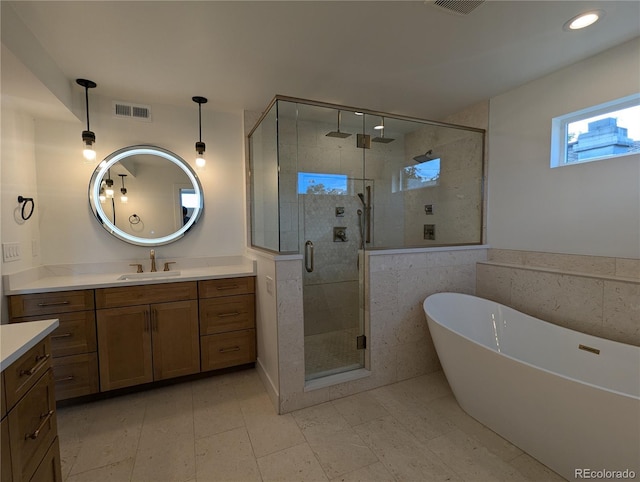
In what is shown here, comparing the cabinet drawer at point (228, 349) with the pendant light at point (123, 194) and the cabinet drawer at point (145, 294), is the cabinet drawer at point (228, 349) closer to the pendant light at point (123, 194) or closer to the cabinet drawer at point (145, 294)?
the cabinet drawer at point (145, 294)

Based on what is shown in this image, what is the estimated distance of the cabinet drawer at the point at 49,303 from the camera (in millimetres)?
1975

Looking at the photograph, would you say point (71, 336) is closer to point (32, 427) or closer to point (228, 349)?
point (228, 349)

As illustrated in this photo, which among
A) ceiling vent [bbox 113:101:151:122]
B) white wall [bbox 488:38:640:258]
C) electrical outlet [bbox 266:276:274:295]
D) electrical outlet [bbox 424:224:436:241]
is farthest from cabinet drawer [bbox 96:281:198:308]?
white wall [bbox 488:38:640:258]

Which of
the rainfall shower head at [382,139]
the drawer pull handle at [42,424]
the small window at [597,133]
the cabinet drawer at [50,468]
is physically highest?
the rainfall shower head at [382,139]

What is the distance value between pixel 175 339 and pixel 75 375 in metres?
0.68

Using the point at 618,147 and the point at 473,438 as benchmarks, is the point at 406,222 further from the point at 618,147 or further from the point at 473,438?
the point at 473,438

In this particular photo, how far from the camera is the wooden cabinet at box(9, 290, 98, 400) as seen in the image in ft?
6.66

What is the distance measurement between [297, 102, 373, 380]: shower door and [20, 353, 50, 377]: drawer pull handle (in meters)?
1.53

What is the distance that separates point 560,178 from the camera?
2.30 meters

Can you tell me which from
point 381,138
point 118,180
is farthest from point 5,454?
point 381,138

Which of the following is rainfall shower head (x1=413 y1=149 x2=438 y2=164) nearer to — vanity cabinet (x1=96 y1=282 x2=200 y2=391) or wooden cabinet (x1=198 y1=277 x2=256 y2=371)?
wooden cabinet (x1=198 y1=277 x2=256 y2=371)

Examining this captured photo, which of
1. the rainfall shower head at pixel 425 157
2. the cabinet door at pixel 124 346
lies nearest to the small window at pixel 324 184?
the rainfall shower head at pixel 425 157

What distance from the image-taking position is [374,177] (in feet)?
9.36

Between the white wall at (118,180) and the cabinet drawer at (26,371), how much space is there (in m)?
1.68
